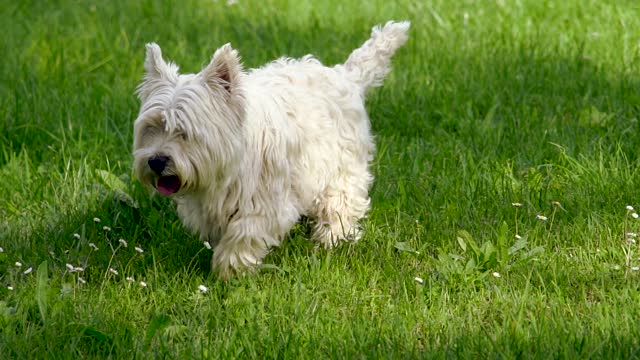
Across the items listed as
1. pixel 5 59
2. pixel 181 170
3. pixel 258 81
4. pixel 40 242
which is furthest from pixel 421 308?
pixel 5 59

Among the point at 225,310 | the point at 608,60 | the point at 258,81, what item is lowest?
the point at 608,60

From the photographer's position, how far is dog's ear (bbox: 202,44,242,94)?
182 inches

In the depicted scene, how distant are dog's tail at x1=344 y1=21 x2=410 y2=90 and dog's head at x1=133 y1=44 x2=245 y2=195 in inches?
55.4

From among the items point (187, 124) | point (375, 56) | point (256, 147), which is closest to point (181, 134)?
point (187, 124)

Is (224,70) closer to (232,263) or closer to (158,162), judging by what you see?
(158,162)

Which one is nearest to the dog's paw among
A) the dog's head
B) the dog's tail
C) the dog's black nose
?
the dog's head

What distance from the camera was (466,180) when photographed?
5.86 m

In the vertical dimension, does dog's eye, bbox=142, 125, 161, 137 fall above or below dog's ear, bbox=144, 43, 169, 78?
below

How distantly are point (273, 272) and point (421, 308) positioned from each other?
815mm

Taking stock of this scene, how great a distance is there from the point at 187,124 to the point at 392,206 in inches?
58.2

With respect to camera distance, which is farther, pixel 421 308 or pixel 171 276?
pixel 171 276

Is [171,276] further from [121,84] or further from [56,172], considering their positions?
[121,84]

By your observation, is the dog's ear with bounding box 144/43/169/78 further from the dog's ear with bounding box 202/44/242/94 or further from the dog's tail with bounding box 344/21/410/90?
the dog's tail with bounding box 344/21/410/90

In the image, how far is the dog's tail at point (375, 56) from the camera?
238 inches
